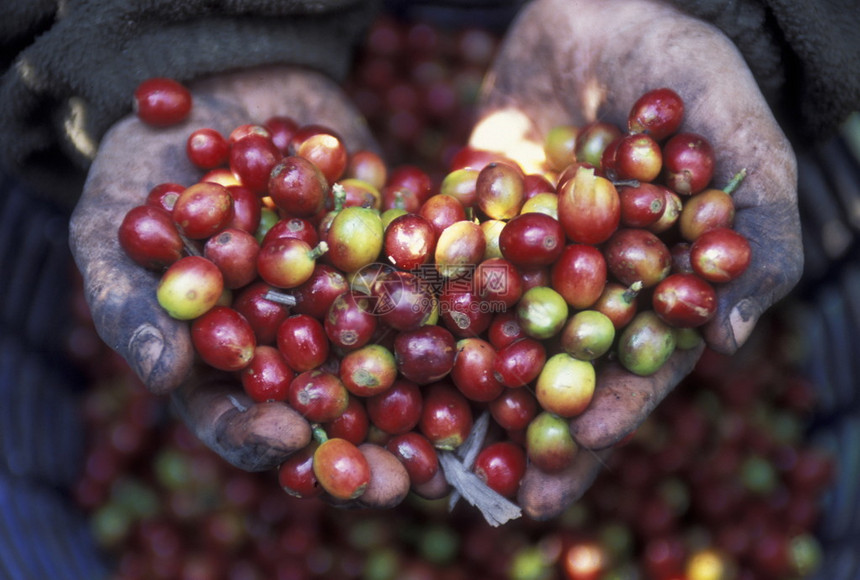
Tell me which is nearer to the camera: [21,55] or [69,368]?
[21,55]

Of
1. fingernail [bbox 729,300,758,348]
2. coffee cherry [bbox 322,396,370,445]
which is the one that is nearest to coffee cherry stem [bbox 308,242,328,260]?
coffee cherry [bbox 322,396,370,445]

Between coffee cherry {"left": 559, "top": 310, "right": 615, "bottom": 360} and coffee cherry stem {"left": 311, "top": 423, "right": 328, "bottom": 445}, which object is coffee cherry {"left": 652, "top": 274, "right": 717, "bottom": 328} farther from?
coffee cherry stem {"left": 311, "top": 423, "right": 328, "bottom": 445}

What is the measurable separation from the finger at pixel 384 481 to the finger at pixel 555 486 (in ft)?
1.30

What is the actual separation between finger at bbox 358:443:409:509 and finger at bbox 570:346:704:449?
0.57 metres

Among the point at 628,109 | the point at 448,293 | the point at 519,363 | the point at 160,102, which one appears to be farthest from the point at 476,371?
the point at 160,102

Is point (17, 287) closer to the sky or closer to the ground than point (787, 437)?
closer to the sky

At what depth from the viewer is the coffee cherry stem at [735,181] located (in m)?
2.60

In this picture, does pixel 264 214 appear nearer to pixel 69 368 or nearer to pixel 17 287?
pixel 17 287

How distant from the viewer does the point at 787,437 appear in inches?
155

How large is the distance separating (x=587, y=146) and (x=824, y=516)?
88.9 inches

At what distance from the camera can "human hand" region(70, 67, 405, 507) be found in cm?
225

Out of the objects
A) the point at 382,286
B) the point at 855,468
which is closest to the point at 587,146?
the point at 382,286

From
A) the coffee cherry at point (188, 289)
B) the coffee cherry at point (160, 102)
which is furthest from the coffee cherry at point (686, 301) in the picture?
the coffee cherry at point (160, 102)

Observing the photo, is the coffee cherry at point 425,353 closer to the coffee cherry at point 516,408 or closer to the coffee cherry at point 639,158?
the coffee cherry at point 516,408
